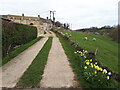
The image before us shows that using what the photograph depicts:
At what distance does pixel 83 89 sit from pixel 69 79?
0.77 m

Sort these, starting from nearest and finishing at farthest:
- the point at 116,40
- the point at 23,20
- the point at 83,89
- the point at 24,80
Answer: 1. the point at 83,89
2. the point at 24,80
3. the point at 116,40
4. the point at 23,20

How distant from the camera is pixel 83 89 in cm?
317

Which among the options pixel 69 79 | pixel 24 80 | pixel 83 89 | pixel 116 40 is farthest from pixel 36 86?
pixel 116 40

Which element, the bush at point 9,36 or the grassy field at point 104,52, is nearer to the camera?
the bush at point 9,36

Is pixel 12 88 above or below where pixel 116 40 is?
below

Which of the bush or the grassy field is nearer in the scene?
the bush

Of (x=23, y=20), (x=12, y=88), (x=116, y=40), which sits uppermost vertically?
(x=23, y=20)

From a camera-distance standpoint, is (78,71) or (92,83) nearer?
(92,83)

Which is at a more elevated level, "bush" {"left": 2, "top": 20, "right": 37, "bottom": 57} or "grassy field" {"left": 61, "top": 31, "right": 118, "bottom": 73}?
"bush" {"left": 2, "top": 20, "right": 37, "bottom": 57}

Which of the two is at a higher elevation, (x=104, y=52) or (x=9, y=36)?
(x=9, y=36)

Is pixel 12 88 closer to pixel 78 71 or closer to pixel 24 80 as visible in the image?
pixel 24 80

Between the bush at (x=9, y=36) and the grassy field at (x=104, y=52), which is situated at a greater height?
the bush at (x=9, y=36)

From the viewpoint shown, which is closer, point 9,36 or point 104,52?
point 9,36

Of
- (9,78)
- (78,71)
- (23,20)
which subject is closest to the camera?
(9,78)
